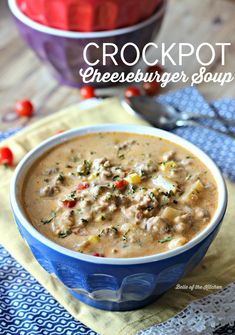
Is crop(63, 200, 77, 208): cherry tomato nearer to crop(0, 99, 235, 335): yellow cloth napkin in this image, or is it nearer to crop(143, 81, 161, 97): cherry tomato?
crop(0, 99, 235, 335): yellow cloth napkin

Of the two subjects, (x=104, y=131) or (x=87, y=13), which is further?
(x=87, y=13)

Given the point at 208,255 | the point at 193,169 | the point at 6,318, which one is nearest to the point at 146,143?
the point at 193,169

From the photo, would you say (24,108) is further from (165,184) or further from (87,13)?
(165,184)

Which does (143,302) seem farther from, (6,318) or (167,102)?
(167,102)

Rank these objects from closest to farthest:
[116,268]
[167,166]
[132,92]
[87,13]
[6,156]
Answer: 1. [116,268]
2. [167,166]
3. [6,156]
4. [87,13]
5. [132,92]

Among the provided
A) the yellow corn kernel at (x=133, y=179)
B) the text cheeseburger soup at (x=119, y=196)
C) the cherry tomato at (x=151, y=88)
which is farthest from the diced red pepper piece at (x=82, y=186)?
the cherry tomato at (x=151, y=88)

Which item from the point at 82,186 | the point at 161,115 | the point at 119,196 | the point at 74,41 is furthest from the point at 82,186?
the point at 74,41
